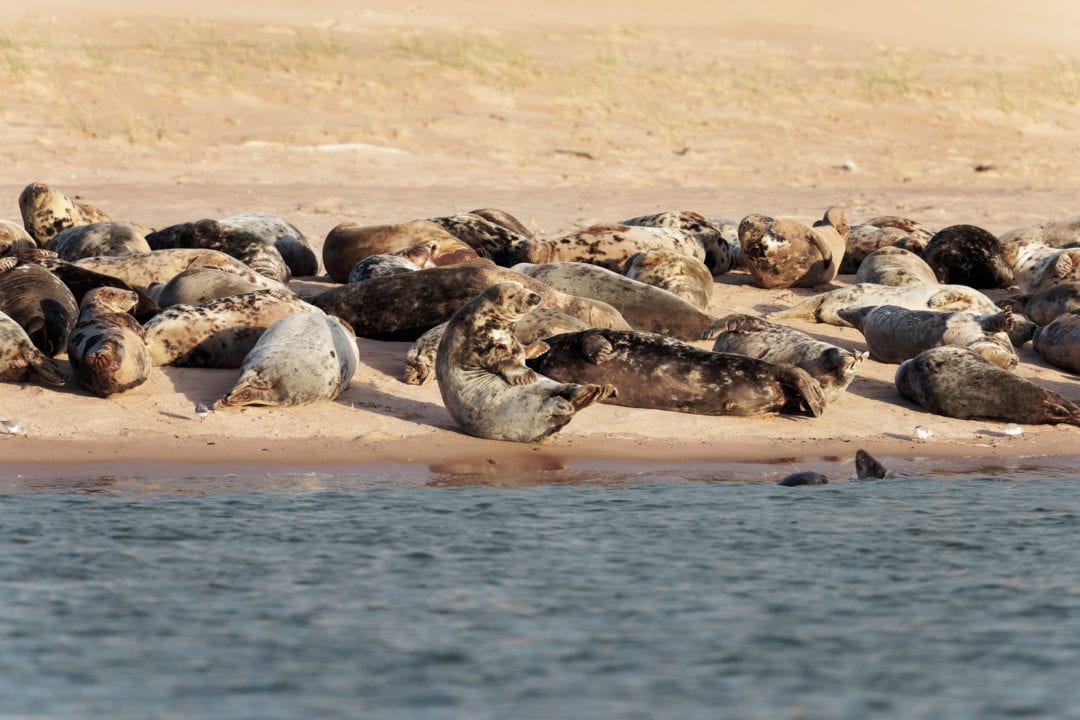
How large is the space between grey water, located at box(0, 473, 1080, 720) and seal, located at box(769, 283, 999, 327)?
3217 millimetres

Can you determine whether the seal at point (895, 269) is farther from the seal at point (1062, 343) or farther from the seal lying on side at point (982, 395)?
the seal lying on side at point (982, 395)

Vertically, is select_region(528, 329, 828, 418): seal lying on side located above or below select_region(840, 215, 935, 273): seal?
below

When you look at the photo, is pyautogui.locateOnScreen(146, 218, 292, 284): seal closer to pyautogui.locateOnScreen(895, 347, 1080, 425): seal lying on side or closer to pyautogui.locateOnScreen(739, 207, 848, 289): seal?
pyautogui.locateOnScreen(739, 207, 848, 289): seal

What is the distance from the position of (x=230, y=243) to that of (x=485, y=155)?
7.40 meters

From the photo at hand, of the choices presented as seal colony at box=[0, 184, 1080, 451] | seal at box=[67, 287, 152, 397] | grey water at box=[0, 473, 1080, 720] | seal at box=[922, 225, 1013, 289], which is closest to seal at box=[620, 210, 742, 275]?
seal colony at box=[0, 184, 1080, 451]

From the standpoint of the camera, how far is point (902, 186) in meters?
17.5

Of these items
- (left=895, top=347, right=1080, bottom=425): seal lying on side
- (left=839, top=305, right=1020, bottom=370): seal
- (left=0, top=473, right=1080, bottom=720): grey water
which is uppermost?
(left=839, top=305, right=1020, bottom=370): seal

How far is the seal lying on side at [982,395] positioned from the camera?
25.5 ft

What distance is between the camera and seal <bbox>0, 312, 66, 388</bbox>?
7496mm

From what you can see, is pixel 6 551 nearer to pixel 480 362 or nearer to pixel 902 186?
pixel 480 362

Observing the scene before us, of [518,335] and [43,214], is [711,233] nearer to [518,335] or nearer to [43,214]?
[518,335]

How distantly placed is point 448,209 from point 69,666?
1020 cm

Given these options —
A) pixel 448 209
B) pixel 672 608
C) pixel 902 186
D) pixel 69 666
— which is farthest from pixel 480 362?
pixel 902 186

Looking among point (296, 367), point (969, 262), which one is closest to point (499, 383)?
point (296, 367)
